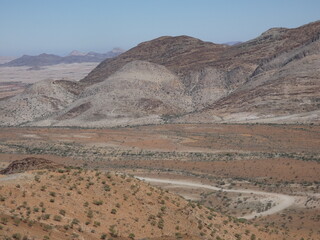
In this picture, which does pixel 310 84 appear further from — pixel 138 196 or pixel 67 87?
pixel 138 196

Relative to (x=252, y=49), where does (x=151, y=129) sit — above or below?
below

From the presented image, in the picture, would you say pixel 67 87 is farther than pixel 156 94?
Yes

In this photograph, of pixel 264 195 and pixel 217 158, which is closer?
pixel 264 195

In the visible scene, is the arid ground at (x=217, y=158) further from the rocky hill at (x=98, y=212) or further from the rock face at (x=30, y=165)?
the rock face at (x=30, y=165)

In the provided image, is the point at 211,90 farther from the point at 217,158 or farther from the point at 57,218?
the point at 57,218

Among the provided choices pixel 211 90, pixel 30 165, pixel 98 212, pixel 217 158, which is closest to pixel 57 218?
pixel 98 212

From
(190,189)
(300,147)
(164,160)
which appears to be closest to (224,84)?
(300,147)

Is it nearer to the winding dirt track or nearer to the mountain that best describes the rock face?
the winding dirt track
